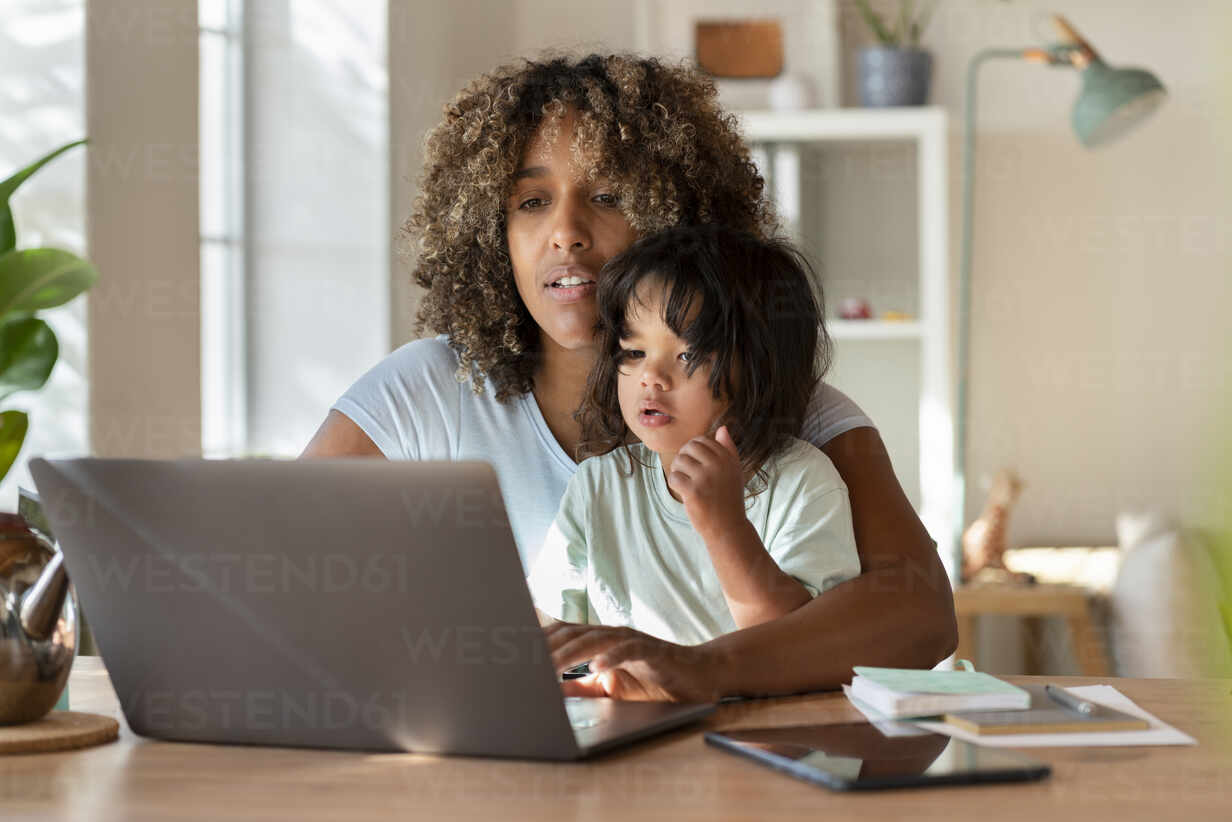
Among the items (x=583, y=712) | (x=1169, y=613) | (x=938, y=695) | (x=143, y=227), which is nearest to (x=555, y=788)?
(x=583, y=712)

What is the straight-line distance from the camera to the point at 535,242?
1.76 meters

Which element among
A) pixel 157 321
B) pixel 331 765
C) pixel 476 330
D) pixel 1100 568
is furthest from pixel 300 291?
pixel 331 765

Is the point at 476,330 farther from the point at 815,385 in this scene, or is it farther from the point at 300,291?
the point at 300,291

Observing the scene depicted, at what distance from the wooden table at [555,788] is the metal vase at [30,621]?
0.06 metres

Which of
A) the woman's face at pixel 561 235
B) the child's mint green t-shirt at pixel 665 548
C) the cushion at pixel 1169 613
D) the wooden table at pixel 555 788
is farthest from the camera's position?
the cushion at pixel 1169 613

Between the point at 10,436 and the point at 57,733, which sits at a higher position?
the point at 10,436

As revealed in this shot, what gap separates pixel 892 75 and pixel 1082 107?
53cm

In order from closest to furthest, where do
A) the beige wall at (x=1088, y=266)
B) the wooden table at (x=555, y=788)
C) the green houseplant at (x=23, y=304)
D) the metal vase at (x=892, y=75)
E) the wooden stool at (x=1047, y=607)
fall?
the wooden table at (x=555, y=788)
the green houseplant at (x=23, y=304)
the wooden stool at (x=1047, y=607)
the metal vase at (x=892, y=75)
the beige wall at (x=1088, y=266)

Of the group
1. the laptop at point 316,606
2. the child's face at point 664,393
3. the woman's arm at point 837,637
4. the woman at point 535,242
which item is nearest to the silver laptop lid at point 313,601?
the laptop at point 316,606

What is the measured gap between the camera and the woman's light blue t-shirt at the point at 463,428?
5.77ft

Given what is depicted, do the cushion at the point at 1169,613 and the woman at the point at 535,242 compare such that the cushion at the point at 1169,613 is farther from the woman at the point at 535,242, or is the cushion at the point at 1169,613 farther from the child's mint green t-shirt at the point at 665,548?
the child's mint green t-shirt at the point at 665,548

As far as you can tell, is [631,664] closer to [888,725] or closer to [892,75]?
[888,725]

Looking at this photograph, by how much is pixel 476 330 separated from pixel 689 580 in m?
0.57

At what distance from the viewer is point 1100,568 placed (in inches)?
145
